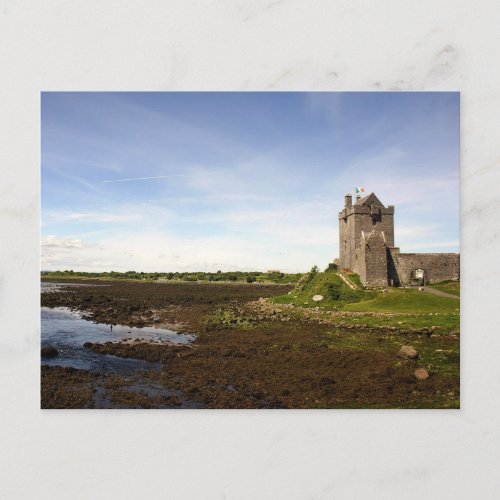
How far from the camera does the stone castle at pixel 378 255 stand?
3.57m

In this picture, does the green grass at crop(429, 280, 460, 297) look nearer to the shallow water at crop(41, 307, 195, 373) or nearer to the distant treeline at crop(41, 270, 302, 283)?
the distant treeline at crop(41, 270, 302, 283)

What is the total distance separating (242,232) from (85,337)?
2133mm

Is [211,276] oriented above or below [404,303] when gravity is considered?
above

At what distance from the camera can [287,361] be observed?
345cm

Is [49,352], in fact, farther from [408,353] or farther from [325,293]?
[408,353]

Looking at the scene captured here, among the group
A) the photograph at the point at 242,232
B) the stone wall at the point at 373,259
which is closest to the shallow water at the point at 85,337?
the photograph at the point at 242,232

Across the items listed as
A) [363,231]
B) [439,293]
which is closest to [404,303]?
[439,293]

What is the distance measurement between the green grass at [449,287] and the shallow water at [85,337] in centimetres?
277

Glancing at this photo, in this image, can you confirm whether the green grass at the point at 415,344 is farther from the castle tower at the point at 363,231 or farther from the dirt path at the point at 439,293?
the castle tower at the point at 363,231

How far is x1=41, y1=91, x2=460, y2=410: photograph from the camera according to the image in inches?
124

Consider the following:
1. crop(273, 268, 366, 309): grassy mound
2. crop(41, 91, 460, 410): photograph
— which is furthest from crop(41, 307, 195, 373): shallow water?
crop(273, 268, 366, 309): grassy mound

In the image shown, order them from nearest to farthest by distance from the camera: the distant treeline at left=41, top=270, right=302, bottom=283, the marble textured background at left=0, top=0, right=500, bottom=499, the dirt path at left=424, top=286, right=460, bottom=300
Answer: the marble textured background at left=0, top=0, right=500, bottom=499 → the dirt path at left=424, top=286, right=460, bottom=300 → the distant treeline at left=41, top=270, right=302, bottom=283

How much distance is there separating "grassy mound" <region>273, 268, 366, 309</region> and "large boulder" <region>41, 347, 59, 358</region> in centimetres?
257
